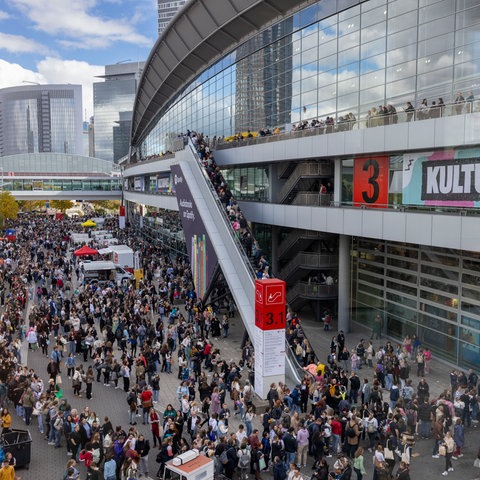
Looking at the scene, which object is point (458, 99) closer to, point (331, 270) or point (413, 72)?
point (413, 72)

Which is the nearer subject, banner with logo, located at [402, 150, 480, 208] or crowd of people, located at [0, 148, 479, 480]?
crowd of people, located at [0, 148, 479, 480]

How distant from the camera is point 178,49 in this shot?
141ft

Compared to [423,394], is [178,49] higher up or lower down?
higher up

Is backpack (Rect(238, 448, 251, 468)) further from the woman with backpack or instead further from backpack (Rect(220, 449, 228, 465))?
backpack (Rect(220, 449, 228, 465))

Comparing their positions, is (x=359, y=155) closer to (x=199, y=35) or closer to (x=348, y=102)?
(x=348, y=102)

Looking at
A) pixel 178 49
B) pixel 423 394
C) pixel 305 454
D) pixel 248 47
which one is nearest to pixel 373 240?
pixel 423 394

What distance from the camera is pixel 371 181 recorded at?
862 inches

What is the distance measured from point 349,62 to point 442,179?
8903 mm

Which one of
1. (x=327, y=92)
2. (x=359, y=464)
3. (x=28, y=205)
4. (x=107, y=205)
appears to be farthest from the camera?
(x=107, y=205)

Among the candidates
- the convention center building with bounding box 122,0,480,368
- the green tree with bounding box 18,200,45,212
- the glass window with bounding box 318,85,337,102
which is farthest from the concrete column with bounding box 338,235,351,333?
the green tree with bounding box 18,200,45,212

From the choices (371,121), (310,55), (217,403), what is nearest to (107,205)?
(310,55)

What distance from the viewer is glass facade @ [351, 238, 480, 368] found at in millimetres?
18531

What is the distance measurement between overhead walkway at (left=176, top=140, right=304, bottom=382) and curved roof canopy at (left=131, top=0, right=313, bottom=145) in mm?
8425

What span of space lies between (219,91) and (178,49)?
22.3 feet
